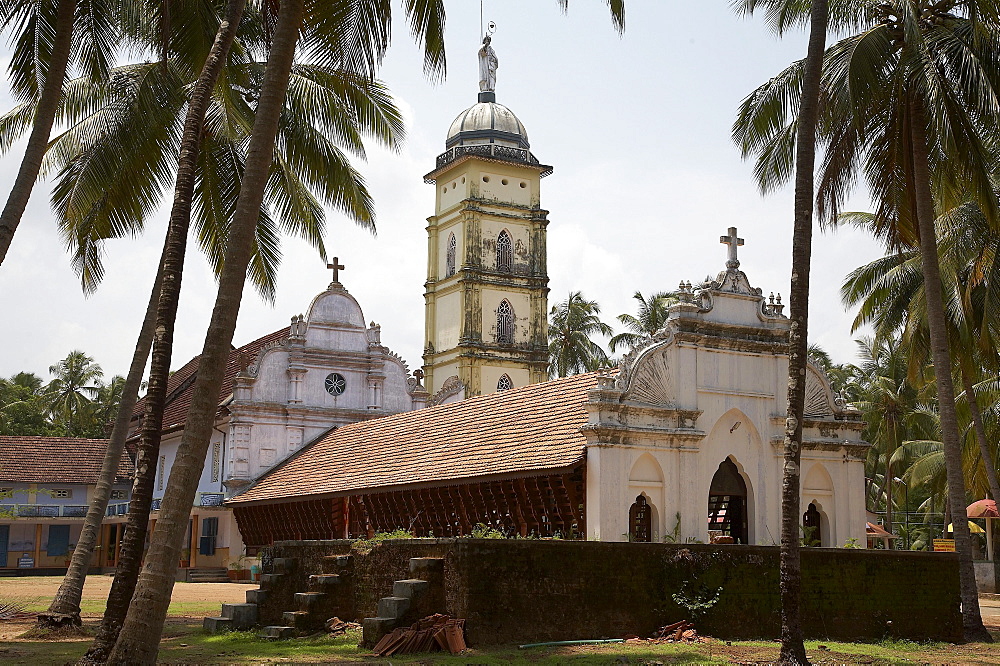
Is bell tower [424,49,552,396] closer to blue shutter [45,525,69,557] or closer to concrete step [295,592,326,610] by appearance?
blue shutter [45,525,69,557]

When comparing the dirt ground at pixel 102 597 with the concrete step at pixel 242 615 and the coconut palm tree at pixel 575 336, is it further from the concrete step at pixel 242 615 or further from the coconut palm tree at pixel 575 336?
the coconut palm tree at pixel 575 336

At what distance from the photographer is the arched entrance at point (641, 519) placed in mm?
23500

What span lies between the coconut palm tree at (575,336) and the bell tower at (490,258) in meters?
3.83

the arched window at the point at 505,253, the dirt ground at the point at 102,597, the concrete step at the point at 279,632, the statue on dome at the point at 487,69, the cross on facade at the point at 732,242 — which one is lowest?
the dirt ground at the point at 102,597

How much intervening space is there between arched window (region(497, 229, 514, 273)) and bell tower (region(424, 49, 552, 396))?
2.1 inches

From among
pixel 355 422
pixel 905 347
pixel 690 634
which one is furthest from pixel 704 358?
pixel 355 422

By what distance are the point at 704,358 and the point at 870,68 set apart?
738 cm

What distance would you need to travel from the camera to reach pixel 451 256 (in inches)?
2350

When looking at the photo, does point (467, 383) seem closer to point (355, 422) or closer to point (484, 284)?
point (484, 284)

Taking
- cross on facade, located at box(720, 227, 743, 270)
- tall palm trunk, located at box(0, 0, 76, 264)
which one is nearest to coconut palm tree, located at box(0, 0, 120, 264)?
tall palm trunk, located at box(0, 0, 76, 264)

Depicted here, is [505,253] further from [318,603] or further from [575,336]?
[318,603]

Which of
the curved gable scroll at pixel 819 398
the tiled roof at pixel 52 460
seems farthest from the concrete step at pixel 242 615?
the tiled roof at pixel 52 460

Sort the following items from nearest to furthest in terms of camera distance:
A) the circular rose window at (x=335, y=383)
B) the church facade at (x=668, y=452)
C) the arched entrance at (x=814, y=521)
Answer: the church facade at (x=668, y=452) < the arched entrance at (x=814, y=521) < the circular rose window at (x=335, y=383)

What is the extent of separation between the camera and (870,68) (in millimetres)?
18781
